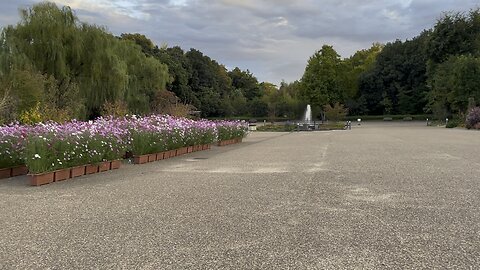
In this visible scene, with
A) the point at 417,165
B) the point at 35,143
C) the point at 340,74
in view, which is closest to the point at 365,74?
the point at 340,74

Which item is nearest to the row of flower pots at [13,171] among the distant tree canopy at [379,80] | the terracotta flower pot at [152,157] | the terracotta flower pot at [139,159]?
the terracotta flower pot at [139,159]

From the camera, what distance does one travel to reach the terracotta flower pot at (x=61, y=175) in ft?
26.6

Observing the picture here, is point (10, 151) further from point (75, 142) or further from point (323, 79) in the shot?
point (323, 79)

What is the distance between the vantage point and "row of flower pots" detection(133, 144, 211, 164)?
11361 millimetres

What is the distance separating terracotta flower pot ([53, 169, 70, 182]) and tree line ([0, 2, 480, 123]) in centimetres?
716

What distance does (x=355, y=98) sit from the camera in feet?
219

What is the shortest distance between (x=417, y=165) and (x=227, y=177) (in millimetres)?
4388

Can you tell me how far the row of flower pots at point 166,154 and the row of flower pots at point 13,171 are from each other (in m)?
2.85

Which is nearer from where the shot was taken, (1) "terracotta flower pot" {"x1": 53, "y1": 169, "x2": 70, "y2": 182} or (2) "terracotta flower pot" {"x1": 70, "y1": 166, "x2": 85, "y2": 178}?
(1) "terracotta flower pot" {"x1": 53, "y1": 169, "x2": 70, "y2": 182}

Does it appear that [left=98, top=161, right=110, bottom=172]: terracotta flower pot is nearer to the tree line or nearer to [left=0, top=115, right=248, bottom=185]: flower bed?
[left=0, top=115, right=248, bottom=185]: flower bed

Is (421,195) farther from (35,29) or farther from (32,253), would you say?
(35,29)

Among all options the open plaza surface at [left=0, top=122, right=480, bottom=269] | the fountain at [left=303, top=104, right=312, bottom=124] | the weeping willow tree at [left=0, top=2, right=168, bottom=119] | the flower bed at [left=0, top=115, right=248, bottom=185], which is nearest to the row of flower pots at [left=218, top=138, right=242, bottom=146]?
the flower bed at [left=0, top=115, right=248, bottom=185]

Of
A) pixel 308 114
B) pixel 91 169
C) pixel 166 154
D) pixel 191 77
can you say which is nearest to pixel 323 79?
pixel 308 114

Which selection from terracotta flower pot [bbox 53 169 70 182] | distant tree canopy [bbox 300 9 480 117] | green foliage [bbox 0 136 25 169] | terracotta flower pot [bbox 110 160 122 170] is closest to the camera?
terracotta flower pot [bbox 53 169 70 182]
